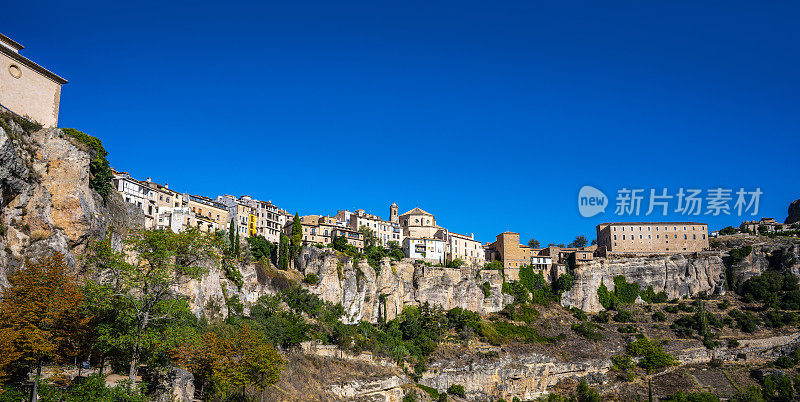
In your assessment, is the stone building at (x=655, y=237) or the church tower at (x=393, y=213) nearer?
the stone building at (x=655, y=237)

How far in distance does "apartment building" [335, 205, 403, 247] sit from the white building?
4.54 metres

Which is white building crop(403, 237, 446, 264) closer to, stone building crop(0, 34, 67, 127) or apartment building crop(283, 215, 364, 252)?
apartment building crop(283, 215, 364, 252)

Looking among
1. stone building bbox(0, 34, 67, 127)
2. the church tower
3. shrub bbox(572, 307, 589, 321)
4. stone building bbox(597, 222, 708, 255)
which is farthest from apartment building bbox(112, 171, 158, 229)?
stone building bbox(597, 222, 708, 255)

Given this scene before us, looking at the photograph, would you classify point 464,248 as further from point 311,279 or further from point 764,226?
point 764,226

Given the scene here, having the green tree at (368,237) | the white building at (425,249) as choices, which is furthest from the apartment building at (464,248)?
the green tree at (368,237)

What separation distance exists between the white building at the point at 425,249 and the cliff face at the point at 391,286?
682 centimetres

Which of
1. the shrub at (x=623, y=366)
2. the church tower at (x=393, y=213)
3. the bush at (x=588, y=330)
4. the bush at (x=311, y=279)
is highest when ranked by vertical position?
the church tower at (x=393, y=213)

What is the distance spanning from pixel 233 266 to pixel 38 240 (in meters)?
24.1

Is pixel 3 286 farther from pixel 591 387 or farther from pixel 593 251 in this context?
pixel 593 251

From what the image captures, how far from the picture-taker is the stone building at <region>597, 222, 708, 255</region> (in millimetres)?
100125

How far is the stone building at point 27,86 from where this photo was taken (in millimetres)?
37000

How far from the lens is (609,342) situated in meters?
80.8

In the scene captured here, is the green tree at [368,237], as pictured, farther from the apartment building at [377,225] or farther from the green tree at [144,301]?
the green tree at [144,301]

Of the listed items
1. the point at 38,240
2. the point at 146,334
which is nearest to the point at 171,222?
the point at 38,240
